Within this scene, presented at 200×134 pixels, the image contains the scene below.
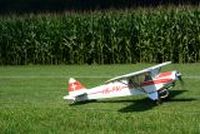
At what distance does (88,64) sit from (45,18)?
369cm

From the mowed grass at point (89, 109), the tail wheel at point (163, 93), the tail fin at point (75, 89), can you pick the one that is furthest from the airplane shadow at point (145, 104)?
the tail fin at point (75, 89)

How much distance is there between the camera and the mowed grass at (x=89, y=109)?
13211 millimetres

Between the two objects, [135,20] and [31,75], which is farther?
[135,20]

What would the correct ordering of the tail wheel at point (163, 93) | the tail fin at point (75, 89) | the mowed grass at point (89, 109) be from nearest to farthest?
the mowed grass at point (89, 109), the tail wheel at point (163, 93), the tail fin at point (75, 89)

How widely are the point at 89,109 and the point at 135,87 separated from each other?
1475 mm

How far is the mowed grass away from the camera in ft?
43.3

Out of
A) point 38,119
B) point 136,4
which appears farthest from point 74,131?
point 136,4

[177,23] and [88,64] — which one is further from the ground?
[177,23]

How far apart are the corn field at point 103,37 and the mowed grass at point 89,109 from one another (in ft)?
11.9

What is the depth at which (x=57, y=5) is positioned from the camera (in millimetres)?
40969

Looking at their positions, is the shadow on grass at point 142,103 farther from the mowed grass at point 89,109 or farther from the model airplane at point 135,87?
the model airplane at point 135,87

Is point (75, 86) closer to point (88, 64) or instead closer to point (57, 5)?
point (88, 64)

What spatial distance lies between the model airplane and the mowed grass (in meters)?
0.25

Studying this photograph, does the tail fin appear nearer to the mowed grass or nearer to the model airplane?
the model airplane
